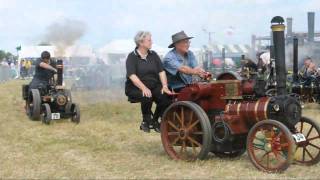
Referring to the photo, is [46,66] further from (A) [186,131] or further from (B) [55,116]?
(A) [186,131]

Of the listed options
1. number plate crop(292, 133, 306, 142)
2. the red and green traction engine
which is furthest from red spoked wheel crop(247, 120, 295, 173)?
number plate crop(292, 133, 306, 142)

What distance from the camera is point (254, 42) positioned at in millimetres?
22953

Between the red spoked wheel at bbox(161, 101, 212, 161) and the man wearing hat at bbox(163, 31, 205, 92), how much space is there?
1.36 ft

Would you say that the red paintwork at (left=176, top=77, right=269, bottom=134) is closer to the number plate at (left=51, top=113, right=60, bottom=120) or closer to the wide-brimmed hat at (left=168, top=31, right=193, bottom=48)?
the wide-brimmed hat at (left=168, top=31, right=193, bottom=48)

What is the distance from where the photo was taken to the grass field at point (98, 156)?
203 inches

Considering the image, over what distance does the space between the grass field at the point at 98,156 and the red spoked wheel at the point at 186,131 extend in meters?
0.13

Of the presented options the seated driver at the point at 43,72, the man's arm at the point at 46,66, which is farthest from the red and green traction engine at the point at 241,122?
the seated driver at the point at 43,72

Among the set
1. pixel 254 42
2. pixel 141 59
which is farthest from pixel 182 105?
pixel 254 42

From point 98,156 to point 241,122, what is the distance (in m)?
1.73

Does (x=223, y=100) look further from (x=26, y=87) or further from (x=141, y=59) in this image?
(x=26, y=87)

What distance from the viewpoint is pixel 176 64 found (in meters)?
5.99

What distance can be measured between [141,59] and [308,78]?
7.25 metres

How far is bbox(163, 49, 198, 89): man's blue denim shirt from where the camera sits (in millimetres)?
6030

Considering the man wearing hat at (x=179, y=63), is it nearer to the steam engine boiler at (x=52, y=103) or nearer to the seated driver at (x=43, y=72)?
the steam engine boiler at (x=52, y=103)
